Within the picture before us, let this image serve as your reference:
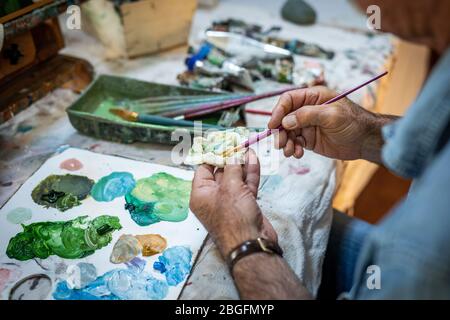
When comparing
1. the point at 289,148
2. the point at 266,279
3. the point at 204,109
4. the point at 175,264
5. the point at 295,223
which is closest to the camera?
the point at 266,279

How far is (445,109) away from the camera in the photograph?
536mm

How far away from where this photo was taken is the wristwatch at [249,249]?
2.45 feet

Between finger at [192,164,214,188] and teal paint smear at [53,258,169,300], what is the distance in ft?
0.70

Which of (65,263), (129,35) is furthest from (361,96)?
(65,263)

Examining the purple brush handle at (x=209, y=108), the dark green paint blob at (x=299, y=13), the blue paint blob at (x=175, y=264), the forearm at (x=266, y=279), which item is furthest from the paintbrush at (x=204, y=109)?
the dark green paint blob at (x=299, y=13)

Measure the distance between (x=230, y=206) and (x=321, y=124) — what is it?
0.37 meters

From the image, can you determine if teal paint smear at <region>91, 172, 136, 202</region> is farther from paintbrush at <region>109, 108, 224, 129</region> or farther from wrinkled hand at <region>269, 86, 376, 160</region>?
wrinkled hand at <region>269, 86, 376, 160</region>

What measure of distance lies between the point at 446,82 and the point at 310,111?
18.7 inches

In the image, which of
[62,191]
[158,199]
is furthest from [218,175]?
[62,191]

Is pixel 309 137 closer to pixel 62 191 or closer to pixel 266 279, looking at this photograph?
pixel 266 279

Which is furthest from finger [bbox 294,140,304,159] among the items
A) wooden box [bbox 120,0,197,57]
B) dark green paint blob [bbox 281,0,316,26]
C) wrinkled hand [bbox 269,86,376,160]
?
dark green paint blob [bbox 281,0,316,26]

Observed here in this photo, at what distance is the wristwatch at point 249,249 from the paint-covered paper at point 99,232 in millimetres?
114

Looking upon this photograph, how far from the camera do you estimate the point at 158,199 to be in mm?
956

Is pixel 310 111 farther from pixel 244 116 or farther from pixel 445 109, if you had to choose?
pixel 445 109
